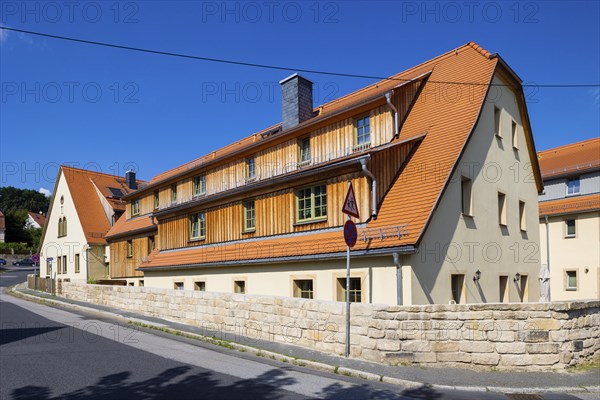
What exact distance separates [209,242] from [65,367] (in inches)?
477

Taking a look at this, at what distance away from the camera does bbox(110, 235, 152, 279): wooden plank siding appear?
30234 mm

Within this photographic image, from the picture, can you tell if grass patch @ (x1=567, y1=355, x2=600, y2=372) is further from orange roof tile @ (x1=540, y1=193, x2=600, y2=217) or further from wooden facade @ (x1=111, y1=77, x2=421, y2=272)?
orange roof tile @ (x1=540, y1=193, x2=600, y2=217)

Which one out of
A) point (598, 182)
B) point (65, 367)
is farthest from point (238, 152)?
point (598, 182)

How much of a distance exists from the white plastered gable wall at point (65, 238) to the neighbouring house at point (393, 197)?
17925 mm

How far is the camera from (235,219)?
2030 cm

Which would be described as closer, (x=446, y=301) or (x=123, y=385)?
(x=123, y=385)

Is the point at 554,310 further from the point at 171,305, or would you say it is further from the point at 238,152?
the point at 238,152

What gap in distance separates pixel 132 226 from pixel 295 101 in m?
15.9

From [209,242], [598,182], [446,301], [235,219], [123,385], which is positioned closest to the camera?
[123,385]

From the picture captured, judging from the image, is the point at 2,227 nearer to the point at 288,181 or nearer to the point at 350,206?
the point at 288,181

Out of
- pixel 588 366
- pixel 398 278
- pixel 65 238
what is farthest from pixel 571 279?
pixel 65 238

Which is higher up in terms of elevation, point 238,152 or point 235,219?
point 238,152

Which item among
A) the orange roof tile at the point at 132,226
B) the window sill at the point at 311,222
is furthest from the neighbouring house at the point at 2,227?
the window sill at the point at 311,222

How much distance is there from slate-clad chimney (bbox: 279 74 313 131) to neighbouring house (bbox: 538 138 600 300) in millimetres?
16464
